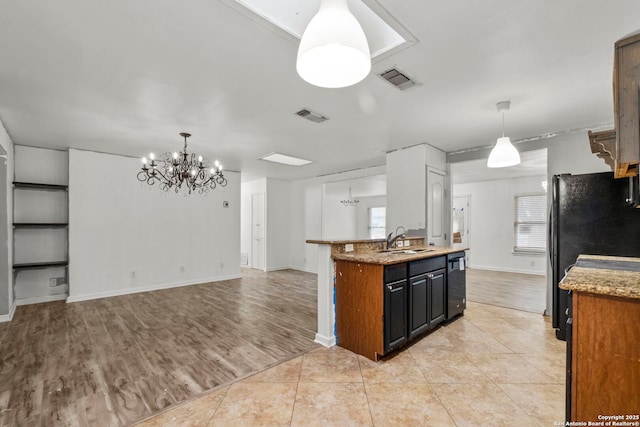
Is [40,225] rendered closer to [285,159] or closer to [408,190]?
[285,159]

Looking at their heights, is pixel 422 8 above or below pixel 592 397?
above

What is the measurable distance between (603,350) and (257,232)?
7144 millimetres

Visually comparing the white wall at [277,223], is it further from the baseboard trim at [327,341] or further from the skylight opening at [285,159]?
the baseboard trim at [327,341]

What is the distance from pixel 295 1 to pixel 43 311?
16.8 feet

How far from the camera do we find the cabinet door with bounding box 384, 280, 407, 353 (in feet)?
8.29

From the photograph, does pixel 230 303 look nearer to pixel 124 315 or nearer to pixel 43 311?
pixel 124 315

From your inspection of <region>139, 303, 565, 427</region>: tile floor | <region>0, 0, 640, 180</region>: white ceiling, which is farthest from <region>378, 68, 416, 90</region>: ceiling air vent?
<region>139, 303, 565, 427</region>: tile floor

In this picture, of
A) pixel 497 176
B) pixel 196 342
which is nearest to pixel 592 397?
pixel 196 342

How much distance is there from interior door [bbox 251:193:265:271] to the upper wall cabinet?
693cm

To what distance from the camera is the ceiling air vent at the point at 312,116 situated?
3218mm

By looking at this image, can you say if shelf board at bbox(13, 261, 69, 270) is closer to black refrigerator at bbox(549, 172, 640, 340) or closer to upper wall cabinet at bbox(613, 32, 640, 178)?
upper wall cabinet at bbox(613, 32, 640, 178)

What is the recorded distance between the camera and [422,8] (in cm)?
166

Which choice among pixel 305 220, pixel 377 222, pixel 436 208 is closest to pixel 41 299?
pixel 305 220

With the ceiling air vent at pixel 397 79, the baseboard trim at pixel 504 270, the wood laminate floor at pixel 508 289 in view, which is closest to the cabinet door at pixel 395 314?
the ceiling air vent at pixel 397 79
